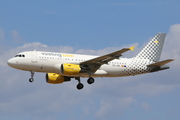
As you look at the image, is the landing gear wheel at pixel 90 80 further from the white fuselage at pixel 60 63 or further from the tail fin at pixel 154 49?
the tail fin at pixel 154 49

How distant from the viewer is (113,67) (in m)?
60.1

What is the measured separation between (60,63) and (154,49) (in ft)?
54.6

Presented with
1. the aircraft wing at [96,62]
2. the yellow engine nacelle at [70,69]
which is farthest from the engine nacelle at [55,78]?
the yellow engine nacelle at [70,69]

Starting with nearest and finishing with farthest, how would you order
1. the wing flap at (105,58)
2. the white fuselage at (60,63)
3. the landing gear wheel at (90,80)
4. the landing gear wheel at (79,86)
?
the wing flap at (105,58)
the white fuselage at (60,63)
the landing gear wheel at (90,80)
the landing gear wheel at (79,86)

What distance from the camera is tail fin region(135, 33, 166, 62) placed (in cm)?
6412

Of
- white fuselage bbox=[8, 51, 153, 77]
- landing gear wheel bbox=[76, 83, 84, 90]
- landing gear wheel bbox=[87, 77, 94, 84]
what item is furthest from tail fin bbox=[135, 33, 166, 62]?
landing gear wheel bbox=[76, 83, 84, 90]

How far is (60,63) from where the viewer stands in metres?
56.8

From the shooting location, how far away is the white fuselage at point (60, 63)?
56.1 meters

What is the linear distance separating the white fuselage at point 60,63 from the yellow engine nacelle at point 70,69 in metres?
0.74

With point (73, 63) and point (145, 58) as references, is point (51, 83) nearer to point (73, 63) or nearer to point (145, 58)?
point (73, 63)

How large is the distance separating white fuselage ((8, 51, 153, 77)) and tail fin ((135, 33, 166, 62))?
2.55m

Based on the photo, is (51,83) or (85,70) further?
(51,83)

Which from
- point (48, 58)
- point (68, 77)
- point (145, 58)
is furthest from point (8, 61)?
point (145, 58)

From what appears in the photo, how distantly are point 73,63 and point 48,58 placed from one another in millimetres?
3652
